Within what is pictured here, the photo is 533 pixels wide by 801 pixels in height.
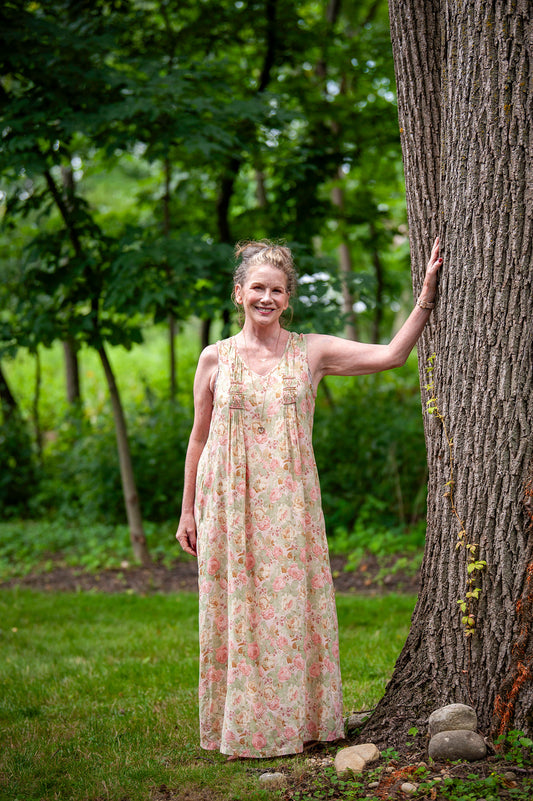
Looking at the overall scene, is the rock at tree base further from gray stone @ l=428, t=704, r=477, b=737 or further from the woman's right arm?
the woman's right arm

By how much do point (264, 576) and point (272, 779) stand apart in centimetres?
75

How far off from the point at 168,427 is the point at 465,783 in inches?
257

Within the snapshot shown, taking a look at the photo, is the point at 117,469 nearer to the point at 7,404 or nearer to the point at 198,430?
the point at 7,404

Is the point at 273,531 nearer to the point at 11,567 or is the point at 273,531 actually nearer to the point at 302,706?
the point at 302,706

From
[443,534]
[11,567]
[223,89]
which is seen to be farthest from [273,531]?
[11,567]

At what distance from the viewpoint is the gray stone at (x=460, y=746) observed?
252 cm

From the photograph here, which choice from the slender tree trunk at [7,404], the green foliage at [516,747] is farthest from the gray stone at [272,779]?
the slender tree trunk at [7,404]

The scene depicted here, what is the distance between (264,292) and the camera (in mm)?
2984

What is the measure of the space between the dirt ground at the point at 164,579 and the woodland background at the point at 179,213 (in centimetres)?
60

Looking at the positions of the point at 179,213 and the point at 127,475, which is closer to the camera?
the point at 127,475

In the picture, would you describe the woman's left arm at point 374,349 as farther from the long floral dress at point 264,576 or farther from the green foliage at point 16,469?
the green foliage at point 16,469

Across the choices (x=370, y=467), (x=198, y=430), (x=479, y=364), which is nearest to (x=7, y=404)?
(x=370, y=467)

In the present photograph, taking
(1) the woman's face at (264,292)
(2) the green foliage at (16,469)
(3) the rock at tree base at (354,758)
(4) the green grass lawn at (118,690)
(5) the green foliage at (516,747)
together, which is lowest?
(4) the green grass lawn at (118,690)

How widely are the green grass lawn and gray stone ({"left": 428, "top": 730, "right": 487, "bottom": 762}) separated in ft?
2.07
